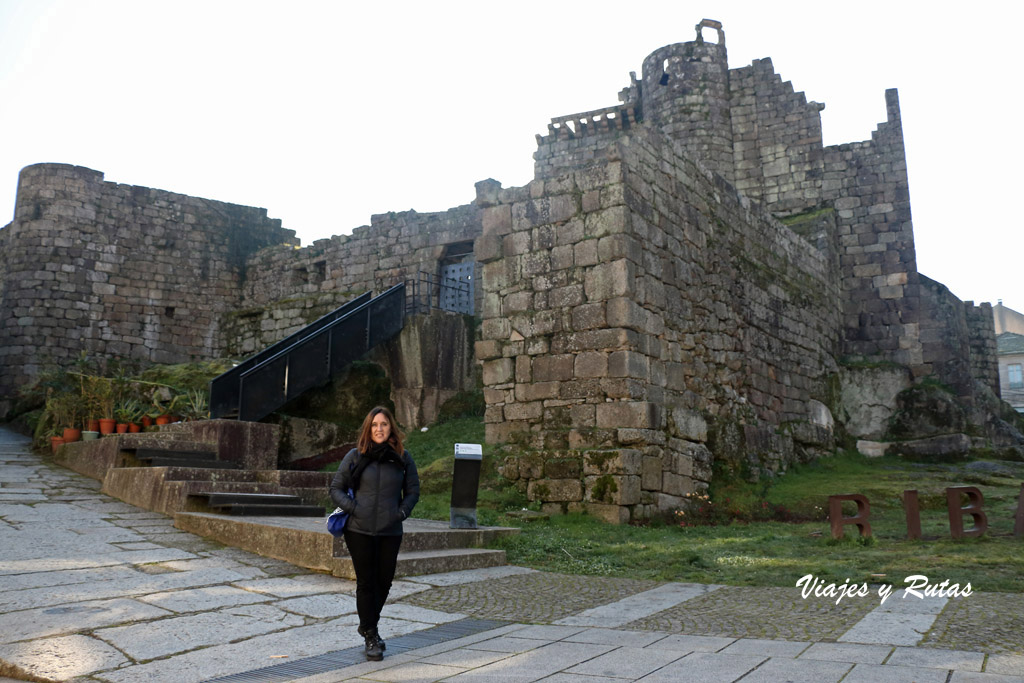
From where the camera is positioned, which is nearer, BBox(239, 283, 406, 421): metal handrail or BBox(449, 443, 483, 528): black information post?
BBox(449, 443, 483, 528): black information post

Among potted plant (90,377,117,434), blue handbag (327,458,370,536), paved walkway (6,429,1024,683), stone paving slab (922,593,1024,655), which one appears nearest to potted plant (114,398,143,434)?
potted plant (90,377,117,434)

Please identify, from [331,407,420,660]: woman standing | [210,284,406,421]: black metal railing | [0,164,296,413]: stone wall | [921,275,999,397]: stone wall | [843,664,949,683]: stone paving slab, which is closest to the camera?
[843,664,949,683]: stone paving slab

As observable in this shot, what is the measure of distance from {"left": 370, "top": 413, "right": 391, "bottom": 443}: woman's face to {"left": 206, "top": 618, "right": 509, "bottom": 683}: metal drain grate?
3.46 feet

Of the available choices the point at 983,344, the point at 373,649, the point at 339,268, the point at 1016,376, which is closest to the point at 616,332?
the point at 373,649

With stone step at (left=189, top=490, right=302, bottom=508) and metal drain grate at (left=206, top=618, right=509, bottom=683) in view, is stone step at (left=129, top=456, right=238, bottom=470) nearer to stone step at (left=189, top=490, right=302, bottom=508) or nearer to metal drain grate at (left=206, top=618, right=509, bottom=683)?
stone step at (left=189, top=490, right=302, bottom=508)

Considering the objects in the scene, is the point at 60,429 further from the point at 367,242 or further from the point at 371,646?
the point at 371,646

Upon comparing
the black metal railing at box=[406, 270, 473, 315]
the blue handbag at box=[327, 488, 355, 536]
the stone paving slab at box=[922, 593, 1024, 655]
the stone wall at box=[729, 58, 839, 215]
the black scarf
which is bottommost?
the stone paving slab at box=[922, 593, 1024, 655]

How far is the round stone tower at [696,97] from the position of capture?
17.5 m

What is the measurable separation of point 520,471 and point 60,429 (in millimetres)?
6842

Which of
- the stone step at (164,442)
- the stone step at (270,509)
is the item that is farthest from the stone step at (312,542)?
the stone step at (164,442)

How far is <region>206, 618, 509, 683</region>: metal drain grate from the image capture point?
3445 mm

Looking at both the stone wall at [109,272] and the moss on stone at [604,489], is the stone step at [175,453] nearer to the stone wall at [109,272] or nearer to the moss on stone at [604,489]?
the moss on stone at [604,489]

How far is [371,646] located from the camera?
3.79 metres

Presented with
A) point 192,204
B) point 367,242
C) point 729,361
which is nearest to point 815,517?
point 729,361
